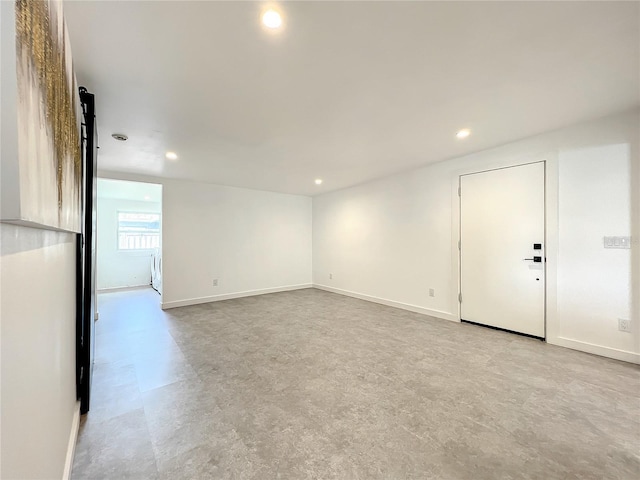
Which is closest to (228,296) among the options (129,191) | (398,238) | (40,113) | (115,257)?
(129,191)

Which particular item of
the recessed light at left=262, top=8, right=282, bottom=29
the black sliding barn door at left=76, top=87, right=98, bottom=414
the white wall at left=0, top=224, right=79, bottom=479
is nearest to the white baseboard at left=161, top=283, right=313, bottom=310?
the black sliding barn door at left=76, top=87, right=98, bottom=414

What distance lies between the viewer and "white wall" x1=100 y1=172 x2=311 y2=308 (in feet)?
15.6

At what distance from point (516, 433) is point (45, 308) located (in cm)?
253

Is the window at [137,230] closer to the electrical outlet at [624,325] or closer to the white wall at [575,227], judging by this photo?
the white wall at [575,227]

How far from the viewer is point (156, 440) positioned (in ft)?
5.16

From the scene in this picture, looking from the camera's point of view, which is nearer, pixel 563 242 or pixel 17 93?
pixel 17 93

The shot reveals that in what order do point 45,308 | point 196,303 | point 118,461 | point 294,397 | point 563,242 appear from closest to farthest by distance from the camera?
point 45,308 → point 118,461 → point 294,397 → point 563,242 → point 196,303

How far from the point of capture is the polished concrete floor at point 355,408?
4.62ft

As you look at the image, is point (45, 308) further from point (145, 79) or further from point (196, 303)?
point (196, 303)

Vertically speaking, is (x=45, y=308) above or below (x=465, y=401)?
above

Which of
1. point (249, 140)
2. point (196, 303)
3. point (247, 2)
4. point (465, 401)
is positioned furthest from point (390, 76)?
point (196, 303)

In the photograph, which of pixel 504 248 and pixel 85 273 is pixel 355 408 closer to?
pixel 85 273

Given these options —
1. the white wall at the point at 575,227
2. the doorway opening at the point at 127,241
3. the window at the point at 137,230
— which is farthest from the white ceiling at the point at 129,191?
the white wall at the point at 575,227

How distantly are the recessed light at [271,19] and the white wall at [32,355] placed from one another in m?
1.42
